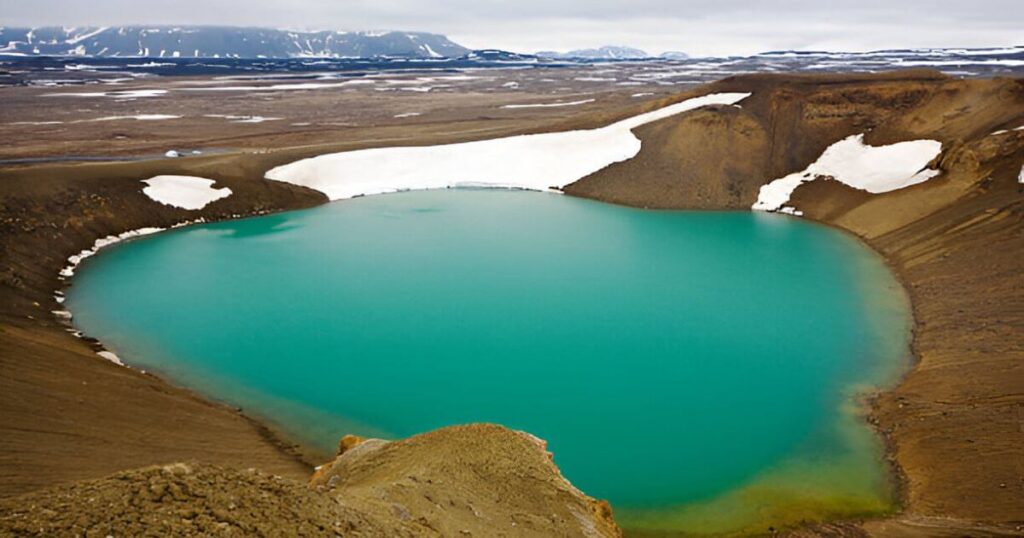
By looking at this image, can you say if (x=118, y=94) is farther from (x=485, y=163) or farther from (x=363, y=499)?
(x=363, y=499)

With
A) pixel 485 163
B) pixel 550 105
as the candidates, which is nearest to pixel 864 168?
pixel 485 163

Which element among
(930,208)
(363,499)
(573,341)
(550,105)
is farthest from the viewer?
(550,105)

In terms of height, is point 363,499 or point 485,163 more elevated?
point 485,163

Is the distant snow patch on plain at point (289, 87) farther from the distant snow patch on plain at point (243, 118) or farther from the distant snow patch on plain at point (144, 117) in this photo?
the distant snow patch on plain at point (144, 117)

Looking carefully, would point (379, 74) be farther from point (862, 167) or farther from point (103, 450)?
point (103, 450)

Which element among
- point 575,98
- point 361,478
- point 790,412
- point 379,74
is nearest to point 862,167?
point 790,412

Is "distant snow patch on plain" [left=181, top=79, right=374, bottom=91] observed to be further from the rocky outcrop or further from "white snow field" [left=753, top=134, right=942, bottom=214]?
the rocky outcrop
